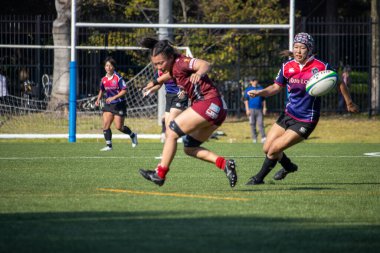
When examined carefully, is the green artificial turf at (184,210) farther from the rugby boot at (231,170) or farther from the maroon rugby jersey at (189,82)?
the maroon rugby jersey at (189,82)

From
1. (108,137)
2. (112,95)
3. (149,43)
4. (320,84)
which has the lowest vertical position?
(108,137)

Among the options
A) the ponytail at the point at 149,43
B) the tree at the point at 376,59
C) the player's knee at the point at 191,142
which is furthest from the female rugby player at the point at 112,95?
the tree at the point at 376,59

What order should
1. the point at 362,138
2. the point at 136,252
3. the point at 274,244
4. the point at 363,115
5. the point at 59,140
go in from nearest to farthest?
the point at 136,252
the point at 274,244
the point at 59,140
the point at 362,138
the point at 363,115

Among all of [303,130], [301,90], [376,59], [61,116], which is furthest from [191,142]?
[376,59]

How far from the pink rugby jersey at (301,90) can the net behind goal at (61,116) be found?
44.3ft

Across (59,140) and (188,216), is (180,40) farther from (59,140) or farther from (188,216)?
(188,216)

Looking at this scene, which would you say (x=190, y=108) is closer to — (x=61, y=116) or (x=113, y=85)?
(x=113, y=85)

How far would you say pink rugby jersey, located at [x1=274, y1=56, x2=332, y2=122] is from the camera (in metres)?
11.1

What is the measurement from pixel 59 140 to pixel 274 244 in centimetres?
1848

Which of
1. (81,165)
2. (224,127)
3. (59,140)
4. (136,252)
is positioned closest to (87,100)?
(59,140)

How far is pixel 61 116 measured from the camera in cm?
2581

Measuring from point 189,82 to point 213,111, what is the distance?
18.7 inches

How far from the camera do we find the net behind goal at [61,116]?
81.8 feet

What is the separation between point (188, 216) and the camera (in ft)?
26.0
